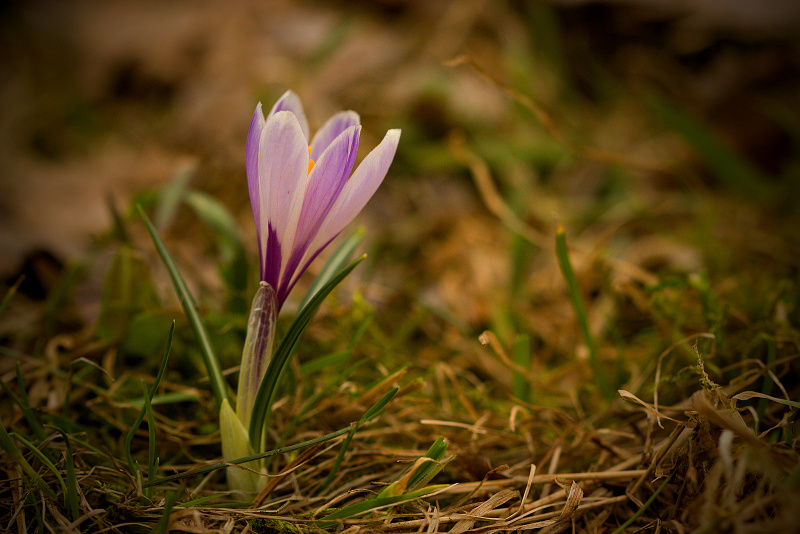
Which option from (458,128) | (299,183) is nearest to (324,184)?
(299,183)

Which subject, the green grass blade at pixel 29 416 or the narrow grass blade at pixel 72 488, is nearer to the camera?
the narrow grass blade at pixel 72 488

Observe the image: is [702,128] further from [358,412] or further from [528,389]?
[358,412]

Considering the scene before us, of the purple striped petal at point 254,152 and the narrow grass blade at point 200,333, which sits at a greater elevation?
the purple striped petal at point 254,152

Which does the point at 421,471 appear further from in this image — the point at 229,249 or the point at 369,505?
the point at 229,249

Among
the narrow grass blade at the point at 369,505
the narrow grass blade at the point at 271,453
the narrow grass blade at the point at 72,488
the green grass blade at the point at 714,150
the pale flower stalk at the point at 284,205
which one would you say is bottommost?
the green grass blade at the point at 714,150

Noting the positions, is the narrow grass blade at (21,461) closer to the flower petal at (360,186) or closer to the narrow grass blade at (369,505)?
the narrow grass blade at (369,505)

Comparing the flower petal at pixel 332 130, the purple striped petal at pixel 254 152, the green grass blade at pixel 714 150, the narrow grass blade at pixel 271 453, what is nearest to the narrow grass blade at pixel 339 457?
the narrow grass blade at pixel 271 453

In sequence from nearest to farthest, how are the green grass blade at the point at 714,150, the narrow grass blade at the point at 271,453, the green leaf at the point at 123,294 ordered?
1. the narrow grass blade at the point at 271,453
2. the green leaf at the point at 123,294
3. the green grass blade at the point at 714,150

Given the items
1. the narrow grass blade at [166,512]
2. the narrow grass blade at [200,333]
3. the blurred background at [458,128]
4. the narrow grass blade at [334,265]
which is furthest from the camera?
the blurred background at [458,128]
